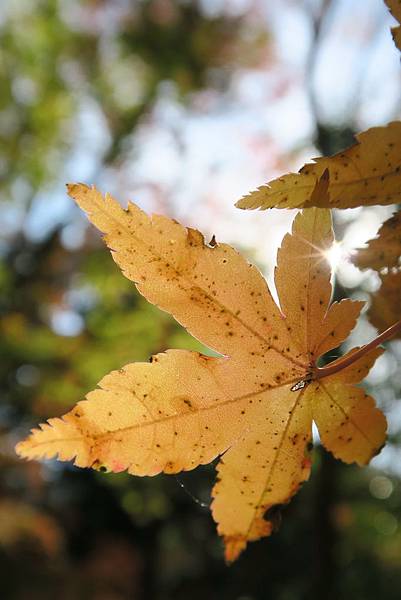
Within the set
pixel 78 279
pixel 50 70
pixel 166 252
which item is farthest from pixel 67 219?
pixel 166 252

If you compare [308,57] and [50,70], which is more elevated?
[50,70]

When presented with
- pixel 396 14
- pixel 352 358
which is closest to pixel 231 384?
pixel 352 358

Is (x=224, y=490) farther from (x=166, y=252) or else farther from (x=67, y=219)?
(x=67, y=219)

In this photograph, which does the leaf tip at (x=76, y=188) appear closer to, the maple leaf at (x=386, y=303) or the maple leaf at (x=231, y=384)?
the maple leaf at (x=231, y=384)

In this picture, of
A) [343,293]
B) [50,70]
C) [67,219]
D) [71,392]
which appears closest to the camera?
[343,293]

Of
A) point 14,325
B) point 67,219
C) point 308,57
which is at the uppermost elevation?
point 67,219

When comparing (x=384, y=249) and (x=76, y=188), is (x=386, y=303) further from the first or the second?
(x=76, y=188)

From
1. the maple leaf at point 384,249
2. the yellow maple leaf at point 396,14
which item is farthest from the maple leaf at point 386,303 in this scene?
the yellow maple leaf at point 396,14
